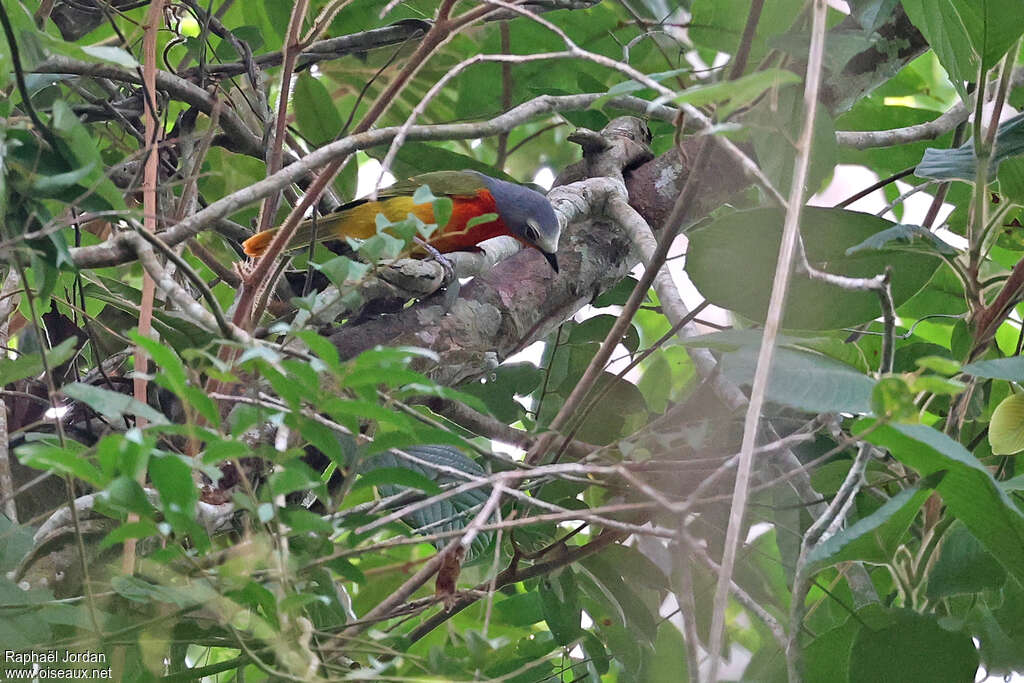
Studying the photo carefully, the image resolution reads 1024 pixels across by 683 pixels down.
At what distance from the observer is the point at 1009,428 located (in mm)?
1640

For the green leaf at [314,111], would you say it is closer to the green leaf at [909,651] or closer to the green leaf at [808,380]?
the green leaf at [808,380]

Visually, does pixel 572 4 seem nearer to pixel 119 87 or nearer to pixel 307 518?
pixel 119 87

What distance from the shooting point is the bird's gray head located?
229 centimetres

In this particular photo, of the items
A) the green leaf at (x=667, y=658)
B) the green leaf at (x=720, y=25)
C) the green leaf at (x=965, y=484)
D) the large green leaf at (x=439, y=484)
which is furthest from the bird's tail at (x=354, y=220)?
the green leaf at (x=965, y=484)

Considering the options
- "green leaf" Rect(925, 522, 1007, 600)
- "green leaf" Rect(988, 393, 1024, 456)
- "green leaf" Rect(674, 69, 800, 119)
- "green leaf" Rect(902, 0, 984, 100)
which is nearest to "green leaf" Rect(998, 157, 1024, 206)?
"green leaf" Rect(902, 0, 984, 100)

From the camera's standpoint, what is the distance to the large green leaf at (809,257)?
165 cm

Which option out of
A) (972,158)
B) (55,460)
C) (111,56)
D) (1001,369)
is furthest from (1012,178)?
(55,460)

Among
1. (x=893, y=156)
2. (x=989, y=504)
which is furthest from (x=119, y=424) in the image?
(x=893, y=156)

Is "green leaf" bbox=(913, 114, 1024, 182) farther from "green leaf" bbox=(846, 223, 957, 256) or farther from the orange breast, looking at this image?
the orange breast

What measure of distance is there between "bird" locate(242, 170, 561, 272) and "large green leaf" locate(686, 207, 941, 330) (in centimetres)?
82

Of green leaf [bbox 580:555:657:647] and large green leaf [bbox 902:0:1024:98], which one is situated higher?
large green leaf [bbox 902:0:1024:98]

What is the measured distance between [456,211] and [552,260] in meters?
1.44

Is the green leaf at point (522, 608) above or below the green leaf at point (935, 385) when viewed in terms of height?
below

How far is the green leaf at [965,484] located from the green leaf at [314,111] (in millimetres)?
1989
